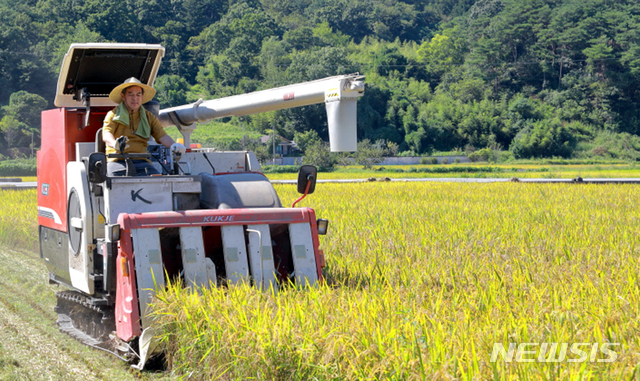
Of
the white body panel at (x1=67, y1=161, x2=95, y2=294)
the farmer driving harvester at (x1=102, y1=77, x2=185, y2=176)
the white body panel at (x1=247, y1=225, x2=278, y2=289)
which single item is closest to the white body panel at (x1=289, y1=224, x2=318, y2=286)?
the white body panel at (x1=247, y1=225, x2=278, y2=289)

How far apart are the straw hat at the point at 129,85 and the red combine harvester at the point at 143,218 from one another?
44 centimetres

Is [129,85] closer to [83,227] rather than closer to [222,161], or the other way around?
[83,227]

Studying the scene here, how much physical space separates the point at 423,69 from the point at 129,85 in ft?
390

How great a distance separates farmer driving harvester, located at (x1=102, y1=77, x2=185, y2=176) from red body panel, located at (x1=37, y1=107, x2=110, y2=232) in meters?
0.62

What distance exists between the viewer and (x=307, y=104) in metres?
7.29

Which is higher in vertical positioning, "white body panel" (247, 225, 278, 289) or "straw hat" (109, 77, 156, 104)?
"straw hat" (109, 77, 156, 104)

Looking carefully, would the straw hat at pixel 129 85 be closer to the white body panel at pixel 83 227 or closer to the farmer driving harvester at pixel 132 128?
the farmer driving harvester at pixel 132 128

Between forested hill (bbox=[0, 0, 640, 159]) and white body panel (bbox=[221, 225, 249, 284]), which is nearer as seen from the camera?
white body panel (bbox=[221, 225, 249, 284])

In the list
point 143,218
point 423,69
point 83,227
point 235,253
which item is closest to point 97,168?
point 143,218

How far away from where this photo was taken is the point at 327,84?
266 inches

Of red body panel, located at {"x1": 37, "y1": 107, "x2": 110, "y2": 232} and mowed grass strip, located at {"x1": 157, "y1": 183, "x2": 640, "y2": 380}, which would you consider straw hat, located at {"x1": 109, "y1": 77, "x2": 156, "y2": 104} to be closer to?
red body panel, located at {"x1": 37, "y1": 107, "x2": 110, "y2": 232}

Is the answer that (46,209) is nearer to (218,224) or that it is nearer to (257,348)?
(218,224)

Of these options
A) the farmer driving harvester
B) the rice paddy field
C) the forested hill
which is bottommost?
the rice paddy field

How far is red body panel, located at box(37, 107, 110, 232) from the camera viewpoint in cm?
709
